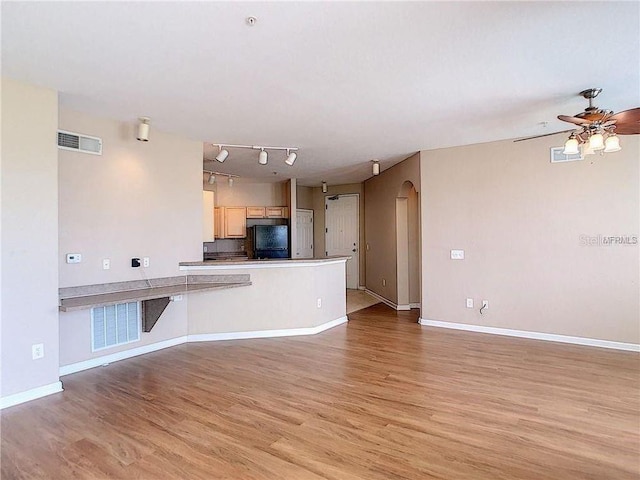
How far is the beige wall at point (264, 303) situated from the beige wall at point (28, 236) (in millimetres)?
1754

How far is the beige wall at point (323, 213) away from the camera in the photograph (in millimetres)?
8523

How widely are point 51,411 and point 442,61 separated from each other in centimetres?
391

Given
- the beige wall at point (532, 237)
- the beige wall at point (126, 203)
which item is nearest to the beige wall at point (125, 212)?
the beige wall at point (126, 203)

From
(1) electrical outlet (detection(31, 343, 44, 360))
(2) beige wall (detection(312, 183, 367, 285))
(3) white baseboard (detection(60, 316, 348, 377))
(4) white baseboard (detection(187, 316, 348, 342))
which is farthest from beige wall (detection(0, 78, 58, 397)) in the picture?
(2) beige wall (detection(312, 183, 367, 285))

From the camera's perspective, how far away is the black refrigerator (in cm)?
748

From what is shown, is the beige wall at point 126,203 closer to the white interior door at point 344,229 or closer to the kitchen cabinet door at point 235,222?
the kitchen cabinet door at point 235,222

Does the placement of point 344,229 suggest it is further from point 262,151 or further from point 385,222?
point 262,151

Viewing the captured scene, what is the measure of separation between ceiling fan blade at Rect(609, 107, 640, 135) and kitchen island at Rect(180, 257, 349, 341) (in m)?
3.49

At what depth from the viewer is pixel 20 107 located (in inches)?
114

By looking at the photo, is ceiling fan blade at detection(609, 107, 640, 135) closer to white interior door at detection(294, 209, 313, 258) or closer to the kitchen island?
the kitchen island

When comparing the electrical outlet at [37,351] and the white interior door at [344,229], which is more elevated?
the white interior door at [344,229]

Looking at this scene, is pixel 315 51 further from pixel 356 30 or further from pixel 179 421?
pixel 179 421

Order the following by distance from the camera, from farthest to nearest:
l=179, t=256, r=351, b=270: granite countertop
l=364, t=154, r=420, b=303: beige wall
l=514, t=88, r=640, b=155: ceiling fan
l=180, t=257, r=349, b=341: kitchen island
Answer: l=364, t=154, r=420, b=303: beige wall < l=180, t=257, r=349, b=341: kitchen island < l=179, t=256, r=351, b=270: granite countertop < l=514, t=88, r=640, b=155: ceiling fan

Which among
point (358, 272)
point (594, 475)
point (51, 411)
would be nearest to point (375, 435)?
point (594, 475)
